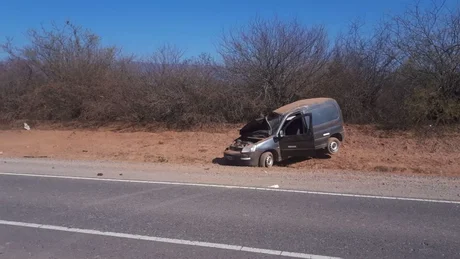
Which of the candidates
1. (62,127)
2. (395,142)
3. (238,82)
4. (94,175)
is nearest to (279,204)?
(94,175)

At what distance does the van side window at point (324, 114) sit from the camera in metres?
12.6

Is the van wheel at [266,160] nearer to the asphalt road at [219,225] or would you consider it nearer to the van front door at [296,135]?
the van front door at [296,135]

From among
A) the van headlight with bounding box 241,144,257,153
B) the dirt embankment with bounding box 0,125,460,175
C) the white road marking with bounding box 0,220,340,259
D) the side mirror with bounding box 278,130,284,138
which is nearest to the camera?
the white road marking with bounding box 0,220,340,259

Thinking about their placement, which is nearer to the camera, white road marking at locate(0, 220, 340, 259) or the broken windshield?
white road marking at locate(0, 220, 340, 259)

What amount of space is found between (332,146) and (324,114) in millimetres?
1219

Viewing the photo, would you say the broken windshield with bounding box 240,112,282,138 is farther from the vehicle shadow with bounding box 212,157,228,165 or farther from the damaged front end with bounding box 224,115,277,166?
the vehicle shadow with bounding box 212,157,228,165

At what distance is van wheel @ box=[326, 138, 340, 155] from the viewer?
43.6 ft

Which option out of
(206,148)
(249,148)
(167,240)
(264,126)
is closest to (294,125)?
(264,126)

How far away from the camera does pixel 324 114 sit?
42.4 ft

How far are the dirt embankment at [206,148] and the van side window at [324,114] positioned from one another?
1.45 meters

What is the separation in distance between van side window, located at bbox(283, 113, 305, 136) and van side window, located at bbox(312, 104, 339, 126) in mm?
428

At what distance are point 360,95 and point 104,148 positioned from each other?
39.4 ft

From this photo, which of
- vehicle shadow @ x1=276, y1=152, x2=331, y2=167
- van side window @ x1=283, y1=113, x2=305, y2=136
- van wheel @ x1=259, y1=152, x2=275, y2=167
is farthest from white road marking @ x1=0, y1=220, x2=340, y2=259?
vehicle shadow @ x1=276, y1=152, x2=331, y2=167

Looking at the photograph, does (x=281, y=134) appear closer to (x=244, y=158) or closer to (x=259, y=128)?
(x=259, y=128)
